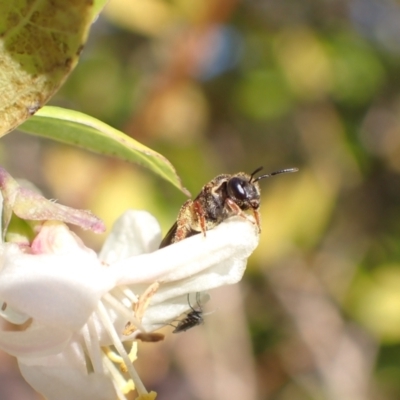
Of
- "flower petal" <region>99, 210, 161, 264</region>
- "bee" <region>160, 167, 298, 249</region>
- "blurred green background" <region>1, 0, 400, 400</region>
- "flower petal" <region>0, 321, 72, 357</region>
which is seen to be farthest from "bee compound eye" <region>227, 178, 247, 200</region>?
"blurred green background" <region>1, 0, 400, 400</region>

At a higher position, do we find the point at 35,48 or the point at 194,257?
the point at 35,48

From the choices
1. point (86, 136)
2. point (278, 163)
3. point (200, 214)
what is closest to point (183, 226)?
point (200, 214)

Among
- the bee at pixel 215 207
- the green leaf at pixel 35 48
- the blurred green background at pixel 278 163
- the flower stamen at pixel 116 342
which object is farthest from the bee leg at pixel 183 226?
the blurred green background at pixel 278 163

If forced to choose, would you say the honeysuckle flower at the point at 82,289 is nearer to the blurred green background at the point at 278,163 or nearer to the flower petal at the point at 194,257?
the flower petal at the point at 194,257

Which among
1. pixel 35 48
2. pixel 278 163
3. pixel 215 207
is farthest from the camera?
pixel 278 163

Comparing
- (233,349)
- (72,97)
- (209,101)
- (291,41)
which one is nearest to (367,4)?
(291,41)

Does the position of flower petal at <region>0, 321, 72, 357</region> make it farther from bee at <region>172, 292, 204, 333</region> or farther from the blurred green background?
the blurred green background

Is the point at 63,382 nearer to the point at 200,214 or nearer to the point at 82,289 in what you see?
the point at 82,289
